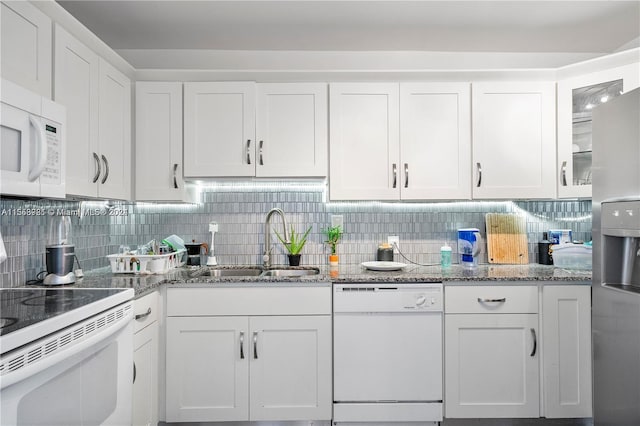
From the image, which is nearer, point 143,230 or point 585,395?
point 585,395

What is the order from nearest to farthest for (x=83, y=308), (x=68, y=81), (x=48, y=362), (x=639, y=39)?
(x=48, y=362) < (x=83, y=308) < (x=68, y=81) < (x=639, y=39)

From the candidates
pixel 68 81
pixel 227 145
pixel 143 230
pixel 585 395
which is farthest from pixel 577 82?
pixel 143 230

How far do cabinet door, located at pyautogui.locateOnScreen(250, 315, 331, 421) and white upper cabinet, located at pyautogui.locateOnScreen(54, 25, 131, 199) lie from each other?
1108 millimetres

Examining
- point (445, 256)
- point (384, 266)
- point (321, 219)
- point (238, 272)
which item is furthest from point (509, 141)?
point (238, 272)

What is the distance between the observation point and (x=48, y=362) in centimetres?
111

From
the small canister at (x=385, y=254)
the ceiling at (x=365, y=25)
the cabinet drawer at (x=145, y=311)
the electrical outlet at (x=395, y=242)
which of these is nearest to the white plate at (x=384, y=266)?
the small canister at (x=385, y=254)

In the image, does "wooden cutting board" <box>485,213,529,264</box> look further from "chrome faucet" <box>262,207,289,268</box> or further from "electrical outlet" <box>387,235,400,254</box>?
"chrome faucet" <box>262,207,289,268</box>

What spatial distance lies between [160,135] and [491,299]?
7.16 ft

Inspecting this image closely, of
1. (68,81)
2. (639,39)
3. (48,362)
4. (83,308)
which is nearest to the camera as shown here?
(48,362)

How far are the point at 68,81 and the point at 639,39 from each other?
11.3 feet

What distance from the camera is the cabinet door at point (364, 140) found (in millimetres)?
2465

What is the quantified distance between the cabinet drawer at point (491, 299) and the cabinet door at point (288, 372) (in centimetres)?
72

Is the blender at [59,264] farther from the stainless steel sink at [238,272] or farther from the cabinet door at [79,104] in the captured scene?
the stainless steel sink at [238,272]

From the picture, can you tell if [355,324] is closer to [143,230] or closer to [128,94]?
[143,230]
